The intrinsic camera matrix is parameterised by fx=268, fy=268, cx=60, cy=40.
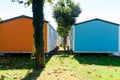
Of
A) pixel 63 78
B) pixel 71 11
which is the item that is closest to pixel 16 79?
pixel 63 78

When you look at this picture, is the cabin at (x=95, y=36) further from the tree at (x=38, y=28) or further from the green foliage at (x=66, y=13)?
the green foliage at (x=66, y=13)

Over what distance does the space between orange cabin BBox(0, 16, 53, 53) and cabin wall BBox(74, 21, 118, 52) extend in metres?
3.29

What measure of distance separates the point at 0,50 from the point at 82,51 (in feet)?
24.3

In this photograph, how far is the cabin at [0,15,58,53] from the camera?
23.4 meters

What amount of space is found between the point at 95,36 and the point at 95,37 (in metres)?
0.09

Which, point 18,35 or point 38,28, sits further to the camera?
point 18,35

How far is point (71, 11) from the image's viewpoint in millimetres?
39156

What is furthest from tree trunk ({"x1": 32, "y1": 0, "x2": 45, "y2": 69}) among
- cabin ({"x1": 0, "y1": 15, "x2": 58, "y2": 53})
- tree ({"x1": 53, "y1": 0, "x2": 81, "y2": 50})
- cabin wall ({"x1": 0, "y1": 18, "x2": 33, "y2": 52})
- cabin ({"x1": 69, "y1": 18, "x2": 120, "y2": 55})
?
tree ({"x1": 53, "y1": 0, "x2": 81, "y2": 50})

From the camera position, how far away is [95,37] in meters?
24.7

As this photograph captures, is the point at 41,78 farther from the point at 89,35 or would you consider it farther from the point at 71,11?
the point at 71,11

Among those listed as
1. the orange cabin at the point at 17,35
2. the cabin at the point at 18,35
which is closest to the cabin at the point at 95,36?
the cabin at the point at 18,35

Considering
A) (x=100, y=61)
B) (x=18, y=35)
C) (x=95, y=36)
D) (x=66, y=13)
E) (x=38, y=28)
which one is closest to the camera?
(x=38, y=28)

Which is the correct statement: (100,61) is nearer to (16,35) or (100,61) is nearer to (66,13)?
(16,35)

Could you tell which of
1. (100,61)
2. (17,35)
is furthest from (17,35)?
(100,61)
